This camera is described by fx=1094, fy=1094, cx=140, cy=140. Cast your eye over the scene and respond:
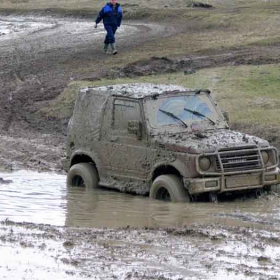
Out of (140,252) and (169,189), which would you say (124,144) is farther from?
(140,252)

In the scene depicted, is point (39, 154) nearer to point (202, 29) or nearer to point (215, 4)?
point (202, 29)

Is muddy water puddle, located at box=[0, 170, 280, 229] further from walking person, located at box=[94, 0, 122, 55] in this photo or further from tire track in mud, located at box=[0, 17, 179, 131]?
walking person, located at box=[94, 0, 122, 55]

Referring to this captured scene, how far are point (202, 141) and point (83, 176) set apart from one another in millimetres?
2339

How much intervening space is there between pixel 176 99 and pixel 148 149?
3.22 feet

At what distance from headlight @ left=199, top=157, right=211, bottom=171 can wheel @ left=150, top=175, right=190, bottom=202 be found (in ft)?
1.36

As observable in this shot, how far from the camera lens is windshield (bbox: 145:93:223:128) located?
1561 cm

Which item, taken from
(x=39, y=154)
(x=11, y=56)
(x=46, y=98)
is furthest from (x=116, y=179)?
(x=11, y=56)

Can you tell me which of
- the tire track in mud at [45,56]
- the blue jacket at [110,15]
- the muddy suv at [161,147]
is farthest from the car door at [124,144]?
the blue jacket at [110,15]

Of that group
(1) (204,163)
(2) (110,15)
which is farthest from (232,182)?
(2) (110,15)

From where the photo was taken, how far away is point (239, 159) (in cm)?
1500

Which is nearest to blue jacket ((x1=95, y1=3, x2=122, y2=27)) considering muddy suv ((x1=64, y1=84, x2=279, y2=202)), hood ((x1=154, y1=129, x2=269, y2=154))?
muddy suv ((x1=64, y1=84, x2=279, y2=202))

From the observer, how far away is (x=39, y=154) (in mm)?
20000

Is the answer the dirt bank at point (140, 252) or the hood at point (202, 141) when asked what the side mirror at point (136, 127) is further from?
the dirt bank at point (140, 252)

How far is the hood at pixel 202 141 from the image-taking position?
14.8m
